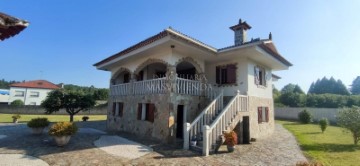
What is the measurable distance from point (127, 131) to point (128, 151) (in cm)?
588

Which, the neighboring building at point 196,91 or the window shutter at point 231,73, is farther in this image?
the window shutter at point 231,73

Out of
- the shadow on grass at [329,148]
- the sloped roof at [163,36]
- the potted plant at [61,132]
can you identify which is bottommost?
the shadow on grass at [329,148]

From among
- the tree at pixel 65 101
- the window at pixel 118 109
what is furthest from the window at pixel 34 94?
the window at pixel 118 109

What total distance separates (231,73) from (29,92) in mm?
58973

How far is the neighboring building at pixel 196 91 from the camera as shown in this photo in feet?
37.1

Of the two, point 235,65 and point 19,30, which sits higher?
point 235,65

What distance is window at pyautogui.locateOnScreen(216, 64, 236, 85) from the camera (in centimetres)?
1457

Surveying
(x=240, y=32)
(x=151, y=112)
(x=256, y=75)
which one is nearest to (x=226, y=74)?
(x=256, y=75)

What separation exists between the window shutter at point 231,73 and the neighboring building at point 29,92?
56286mm

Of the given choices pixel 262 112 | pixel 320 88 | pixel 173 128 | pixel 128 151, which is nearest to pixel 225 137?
pixel 173 128

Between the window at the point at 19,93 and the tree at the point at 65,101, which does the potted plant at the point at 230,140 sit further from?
the window at the point at 19,93

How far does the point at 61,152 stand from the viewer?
30.8 ft

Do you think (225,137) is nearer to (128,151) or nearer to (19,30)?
(128,151)

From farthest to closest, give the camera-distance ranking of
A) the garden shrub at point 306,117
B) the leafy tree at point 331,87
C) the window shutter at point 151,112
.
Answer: the leafy tree at point 331,87
the garden shrub at point 306,117
the window shutter at point 151,112
